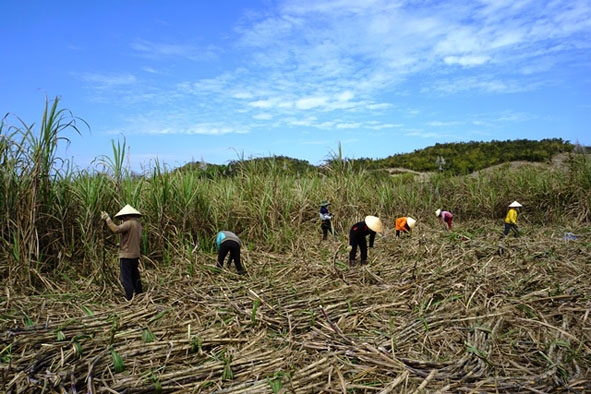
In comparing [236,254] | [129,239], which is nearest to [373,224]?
[236,254]

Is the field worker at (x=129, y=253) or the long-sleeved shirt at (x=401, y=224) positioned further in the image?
the long-sleeved shirt at (x=401, y=224)

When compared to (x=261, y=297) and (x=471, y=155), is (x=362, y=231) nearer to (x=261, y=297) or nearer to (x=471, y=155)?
(x=261, y=297)

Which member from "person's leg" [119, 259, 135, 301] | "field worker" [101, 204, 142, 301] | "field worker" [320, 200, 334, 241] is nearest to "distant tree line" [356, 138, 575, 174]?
"field worker" [320, 200, 334, 241]

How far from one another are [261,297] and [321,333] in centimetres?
96

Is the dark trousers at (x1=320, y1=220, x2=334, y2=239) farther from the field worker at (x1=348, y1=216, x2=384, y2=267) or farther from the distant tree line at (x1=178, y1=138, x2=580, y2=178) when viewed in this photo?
the distant tree line at (x1=178, y1=138, x2=580, y2=178)

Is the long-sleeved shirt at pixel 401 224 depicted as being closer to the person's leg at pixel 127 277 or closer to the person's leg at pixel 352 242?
the person's leg at pixel 352 242

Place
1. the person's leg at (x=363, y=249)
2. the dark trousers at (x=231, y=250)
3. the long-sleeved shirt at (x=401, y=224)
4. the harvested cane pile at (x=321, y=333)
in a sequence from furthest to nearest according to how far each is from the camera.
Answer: the long-sleeved shirt at (x=401, y=224), the person's leg at (x=363, y=249), the dark trousers at (x=231, y=250), the harvested cane pile at (x=321, y=333)

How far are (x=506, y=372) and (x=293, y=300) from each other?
72.6 inches

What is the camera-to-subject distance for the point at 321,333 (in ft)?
10.3

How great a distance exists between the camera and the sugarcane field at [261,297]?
8.68 ft

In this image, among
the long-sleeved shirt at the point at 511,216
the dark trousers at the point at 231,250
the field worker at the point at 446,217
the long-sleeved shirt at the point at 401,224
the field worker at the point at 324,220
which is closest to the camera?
the dark trousers at the point at 231,250

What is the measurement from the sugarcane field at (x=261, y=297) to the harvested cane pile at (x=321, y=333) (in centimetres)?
1

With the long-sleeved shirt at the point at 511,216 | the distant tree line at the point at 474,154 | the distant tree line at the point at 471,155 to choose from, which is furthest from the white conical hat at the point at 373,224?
the distant tree line at the point at 474,154

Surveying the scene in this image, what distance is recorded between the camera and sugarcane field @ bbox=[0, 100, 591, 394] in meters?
2.64
